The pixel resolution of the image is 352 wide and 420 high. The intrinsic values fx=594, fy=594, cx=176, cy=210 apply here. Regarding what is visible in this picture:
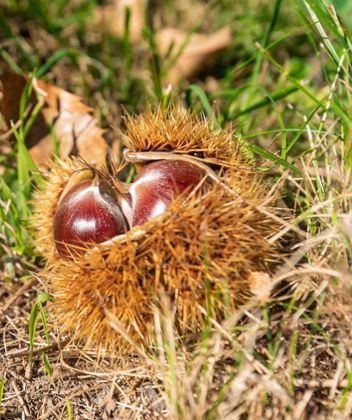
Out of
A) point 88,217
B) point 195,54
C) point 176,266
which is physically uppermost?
point 88,217

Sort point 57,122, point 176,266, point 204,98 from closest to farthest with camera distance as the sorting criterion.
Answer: point 176,266, point 204,98, point 57,122

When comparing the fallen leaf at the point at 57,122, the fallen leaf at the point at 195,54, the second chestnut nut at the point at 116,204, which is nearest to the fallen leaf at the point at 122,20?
the fallen leaf at the point at 195,54

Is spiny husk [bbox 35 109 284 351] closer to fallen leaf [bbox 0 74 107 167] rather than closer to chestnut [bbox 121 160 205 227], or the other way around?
chestnut [bbox 121 160 205 227]

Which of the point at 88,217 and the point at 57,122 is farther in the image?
the point at 57,122

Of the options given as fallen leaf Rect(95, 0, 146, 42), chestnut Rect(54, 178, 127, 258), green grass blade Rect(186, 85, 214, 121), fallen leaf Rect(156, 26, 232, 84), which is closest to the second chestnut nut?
chestnut Rect(54, 178, 127, 258)

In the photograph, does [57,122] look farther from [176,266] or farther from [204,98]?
[176,266]

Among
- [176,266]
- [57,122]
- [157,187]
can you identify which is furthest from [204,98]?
[176,266]

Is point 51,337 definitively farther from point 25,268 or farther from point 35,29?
point 35,29

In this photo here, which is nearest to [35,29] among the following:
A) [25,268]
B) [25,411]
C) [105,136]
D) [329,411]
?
[105,136]
